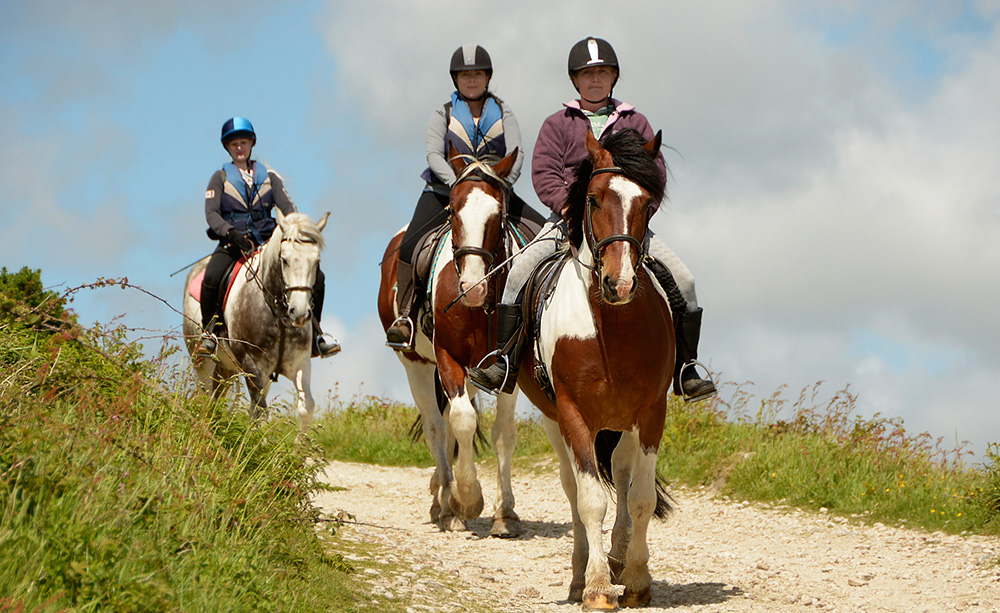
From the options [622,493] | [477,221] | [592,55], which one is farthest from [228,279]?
[622,493]

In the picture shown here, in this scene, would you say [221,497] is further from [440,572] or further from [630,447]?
[630,447]

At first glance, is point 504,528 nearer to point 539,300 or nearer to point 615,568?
point 615,568

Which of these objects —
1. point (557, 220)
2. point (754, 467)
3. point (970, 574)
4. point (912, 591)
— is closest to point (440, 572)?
point (557, 220)

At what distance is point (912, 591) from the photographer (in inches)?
280

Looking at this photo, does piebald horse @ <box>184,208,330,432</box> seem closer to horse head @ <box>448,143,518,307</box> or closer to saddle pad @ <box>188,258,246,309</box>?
saddle pad @ <box>188,258,246,309</box>

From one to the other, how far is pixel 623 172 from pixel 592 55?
181cm

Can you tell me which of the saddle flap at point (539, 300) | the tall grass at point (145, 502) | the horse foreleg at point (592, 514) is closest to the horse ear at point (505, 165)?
the saddle flap at point (539, 300)

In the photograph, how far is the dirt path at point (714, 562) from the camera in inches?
249

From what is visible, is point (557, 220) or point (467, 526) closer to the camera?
point (557, 220)

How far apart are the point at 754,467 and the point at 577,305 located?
5.51m

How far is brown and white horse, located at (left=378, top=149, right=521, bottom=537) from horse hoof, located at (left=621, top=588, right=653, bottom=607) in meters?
2.47

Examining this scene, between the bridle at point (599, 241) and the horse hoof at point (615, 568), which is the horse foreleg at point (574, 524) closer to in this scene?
the horse hoof at point (615, 568)

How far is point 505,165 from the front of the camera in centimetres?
819

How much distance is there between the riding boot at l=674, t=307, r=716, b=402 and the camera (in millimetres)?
6531
